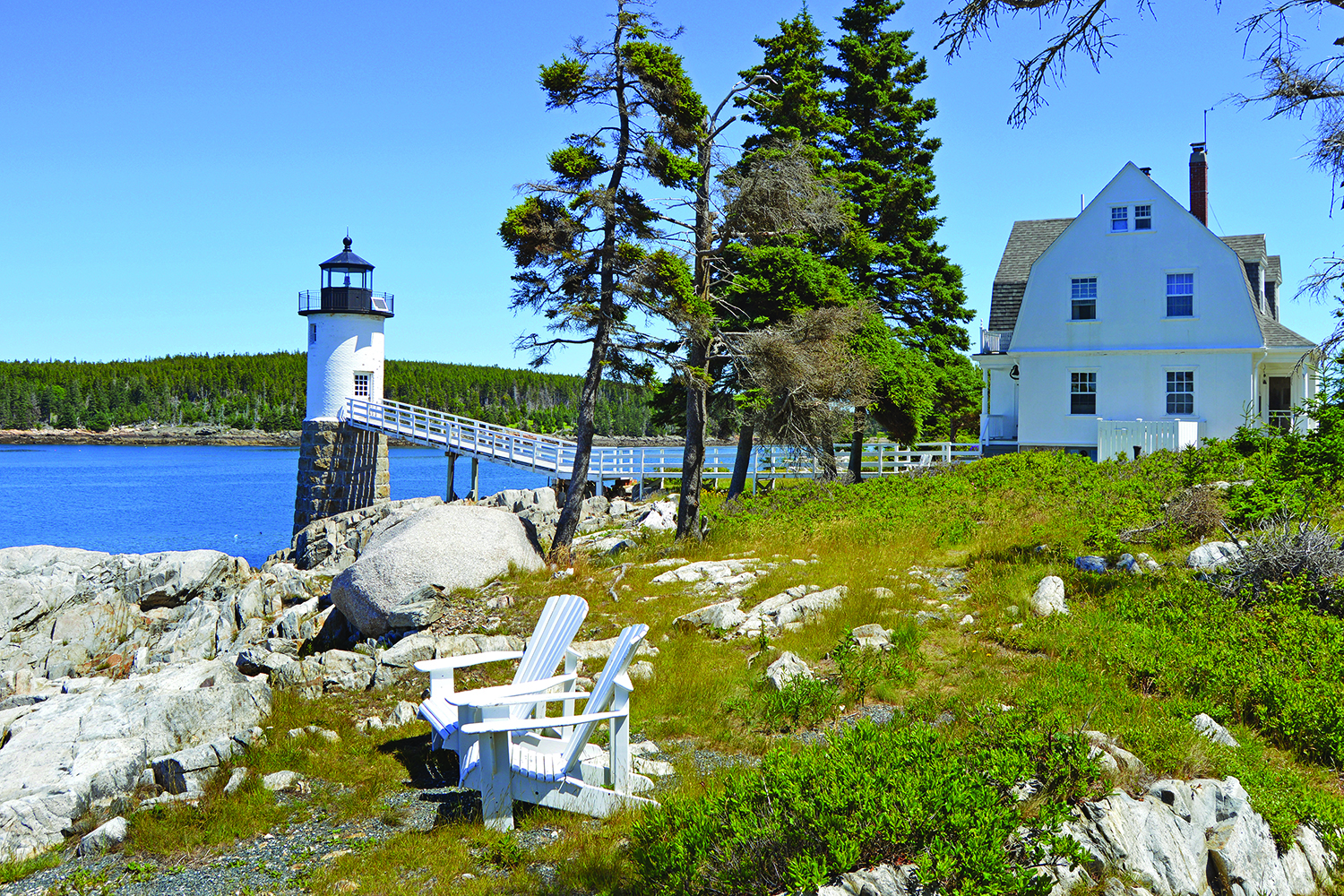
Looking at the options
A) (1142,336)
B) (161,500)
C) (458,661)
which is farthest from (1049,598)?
(161,500)

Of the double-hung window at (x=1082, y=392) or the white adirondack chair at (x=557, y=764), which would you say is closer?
the white adirondack chair at (x=557, y=764)

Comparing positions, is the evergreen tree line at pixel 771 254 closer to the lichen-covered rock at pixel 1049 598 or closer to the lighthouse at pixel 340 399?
the lichen-covered rock at pixel 1049 598

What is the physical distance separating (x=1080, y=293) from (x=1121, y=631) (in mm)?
18904

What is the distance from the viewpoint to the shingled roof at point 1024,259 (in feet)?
83.8

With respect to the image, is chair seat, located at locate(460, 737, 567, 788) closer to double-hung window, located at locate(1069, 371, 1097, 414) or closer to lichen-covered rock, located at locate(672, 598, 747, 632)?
lichen-covered rock, located at locate(672, 598, 747, 632)

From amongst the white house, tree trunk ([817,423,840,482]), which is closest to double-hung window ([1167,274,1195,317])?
the white house

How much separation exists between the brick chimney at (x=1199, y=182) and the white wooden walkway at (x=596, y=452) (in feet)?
30.1

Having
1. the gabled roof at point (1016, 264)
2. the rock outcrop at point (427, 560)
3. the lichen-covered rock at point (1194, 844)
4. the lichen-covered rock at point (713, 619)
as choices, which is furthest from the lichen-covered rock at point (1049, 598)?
the gabled roof at point (1016, 264)

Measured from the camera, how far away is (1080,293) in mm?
23812

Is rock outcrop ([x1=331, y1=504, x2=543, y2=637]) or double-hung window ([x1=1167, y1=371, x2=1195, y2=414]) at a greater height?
double-hung window ([x1=1167, y1=371, x2=1195, y2=414])

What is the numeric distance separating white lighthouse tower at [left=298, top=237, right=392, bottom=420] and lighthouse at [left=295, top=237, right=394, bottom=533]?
3 centimetres

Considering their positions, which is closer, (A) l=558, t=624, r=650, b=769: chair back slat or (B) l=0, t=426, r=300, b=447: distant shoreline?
(A) l=558, t=624, r=650, b=769: chair back slat

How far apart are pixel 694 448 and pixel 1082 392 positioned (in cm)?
1300

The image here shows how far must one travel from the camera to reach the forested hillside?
5064 inches
